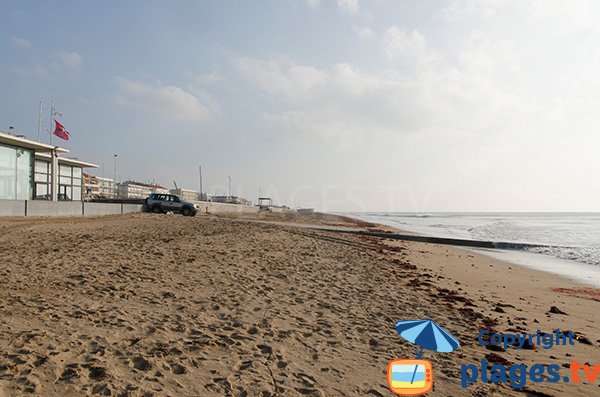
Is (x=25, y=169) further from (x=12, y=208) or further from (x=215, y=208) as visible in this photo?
(x=215, y=208)

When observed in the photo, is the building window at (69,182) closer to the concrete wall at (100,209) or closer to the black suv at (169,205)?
the black suv at (169,205)

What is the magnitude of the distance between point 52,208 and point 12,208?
2824 millimetres

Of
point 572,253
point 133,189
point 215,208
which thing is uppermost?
point 133,189

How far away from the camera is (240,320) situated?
577 cm

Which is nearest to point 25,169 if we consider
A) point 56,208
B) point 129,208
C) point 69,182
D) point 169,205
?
point 56,208

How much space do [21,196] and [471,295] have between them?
30.3m

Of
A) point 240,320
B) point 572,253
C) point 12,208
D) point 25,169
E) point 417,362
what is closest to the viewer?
point 417,362

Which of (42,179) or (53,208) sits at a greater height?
(42,179)

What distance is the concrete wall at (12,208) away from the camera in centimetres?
2105

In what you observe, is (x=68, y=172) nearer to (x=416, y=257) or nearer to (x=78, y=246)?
(x=78, y=246)

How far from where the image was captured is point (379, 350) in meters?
4.93

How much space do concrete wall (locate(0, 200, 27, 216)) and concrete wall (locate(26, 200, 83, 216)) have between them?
0.38 metres

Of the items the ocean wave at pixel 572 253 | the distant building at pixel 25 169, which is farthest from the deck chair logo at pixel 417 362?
the distant building at pixel 25 169

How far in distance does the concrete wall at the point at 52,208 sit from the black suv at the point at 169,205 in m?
7.86
